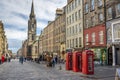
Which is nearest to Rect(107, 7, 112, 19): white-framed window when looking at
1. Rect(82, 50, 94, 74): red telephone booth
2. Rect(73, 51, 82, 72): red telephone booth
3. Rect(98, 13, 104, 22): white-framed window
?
Rect(98, 13, 104, 22): white-framed window

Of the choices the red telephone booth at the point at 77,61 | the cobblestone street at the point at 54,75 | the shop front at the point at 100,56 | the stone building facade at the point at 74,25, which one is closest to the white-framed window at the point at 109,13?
the shop front at the point at 100,56

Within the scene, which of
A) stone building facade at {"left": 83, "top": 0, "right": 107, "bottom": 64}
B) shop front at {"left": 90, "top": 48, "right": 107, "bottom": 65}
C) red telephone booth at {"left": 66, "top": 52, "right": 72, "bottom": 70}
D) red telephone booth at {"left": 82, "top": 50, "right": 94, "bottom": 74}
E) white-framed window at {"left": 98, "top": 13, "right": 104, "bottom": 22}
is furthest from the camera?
white-framed window at {"left": 98, "top": 13, "right": 104, "bottom": 22}

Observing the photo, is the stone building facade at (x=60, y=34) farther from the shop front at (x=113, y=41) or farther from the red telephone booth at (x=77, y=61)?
the red telephone booth at (x=77, y=61)

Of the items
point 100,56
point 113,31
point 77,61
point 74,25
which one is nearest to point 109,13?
point 113,31

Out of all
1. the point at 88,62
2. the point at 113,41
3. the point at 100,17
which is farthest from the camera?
the point at 100,17

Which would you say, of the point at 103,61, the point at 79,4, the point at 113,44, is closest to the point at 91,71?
the point at 113,44

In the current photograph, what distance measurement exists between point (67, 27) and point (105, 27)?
25.7 m

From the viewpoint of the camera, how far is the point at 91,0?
51.4m

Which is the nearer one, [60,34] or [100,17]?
[100,17]

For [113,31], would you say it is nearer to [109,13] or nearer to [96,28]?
[109,13]

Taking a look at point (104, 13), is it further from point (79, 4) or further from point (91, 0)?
point (79, 4)

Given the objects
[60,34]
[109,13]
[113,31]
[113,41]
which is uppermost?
[109,13]

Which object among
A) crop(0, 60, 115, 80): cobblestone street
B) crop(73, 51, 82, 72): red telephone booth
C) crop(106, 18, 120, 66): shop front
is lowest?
crop(0, 60, 115, 80): cobblestone street

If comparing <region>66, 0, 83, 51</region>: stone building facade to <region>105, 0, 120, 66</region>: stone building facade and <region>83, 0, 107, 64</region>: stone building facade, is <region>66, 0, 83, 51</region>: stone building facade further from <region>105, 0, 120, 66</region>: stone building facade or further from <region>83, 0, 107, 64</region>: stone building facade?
<region>105, 0, 120, 66</region>: stone building facade
